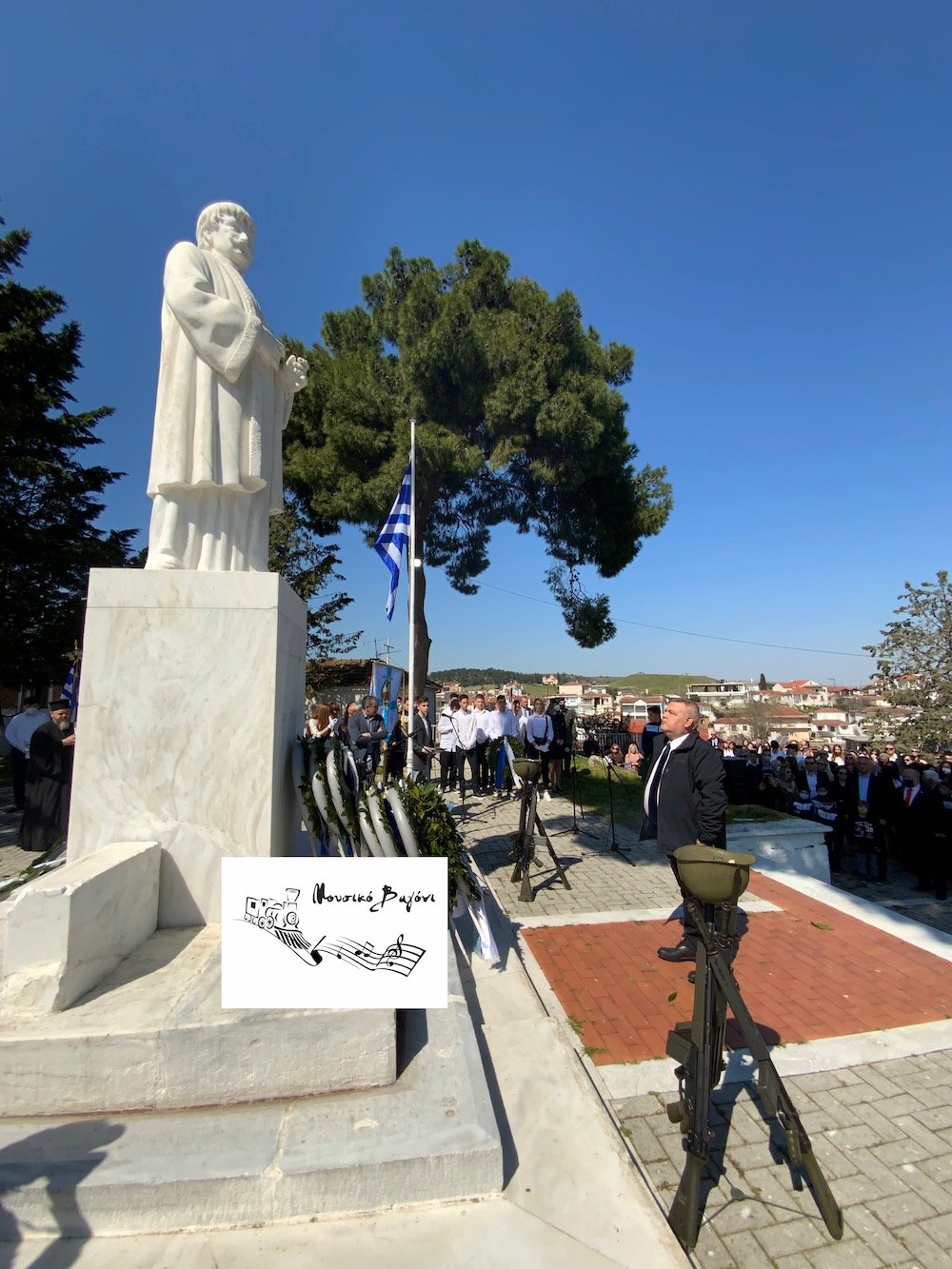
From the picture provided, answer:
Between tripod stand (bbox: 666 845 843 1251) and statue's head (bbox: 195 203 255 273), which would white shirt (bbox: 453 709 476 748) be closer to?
statue's head (bbox: 195 203 255 273)

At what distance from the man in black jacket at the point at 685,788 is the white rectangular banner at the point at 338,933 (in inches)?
93.6

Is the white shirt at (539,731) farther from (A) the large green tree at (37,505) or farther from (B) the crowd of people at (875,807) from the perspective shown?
(A) the large green tree at (37,505)

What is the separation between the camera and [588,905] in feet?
18.4

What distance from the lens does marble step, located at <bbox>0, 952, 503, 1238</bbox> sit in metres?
1.62

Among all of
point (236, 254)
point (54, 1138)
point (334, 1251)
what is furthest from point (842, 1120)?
point (236, 254)

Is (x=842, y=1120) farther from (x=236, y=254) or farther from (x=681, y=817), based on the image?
(x=236, y=254)

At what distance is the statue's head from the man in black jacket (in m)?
3.83

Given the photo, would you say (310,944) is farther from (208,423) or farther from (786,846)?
(786,846)

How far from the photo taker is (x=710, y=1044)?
6.91 ft

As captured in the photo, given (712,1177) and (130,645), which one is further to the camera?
(130,645)

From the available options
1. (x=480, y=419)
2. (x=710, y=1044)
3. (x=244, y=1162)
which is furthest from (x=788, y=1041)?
(x=480, y=419)

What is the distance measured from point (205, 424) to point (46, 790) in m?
5.61

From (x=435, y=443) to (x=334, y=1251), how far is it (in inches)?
490

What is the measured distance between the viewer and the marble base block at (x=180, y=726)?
269 cm
